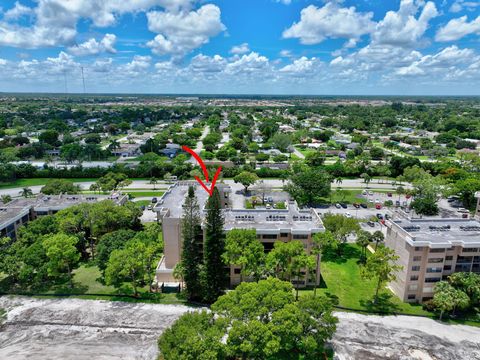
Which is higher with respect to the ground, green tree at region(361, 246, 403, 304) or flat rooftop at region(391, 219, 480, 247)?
flat rooftop at region(391, 219, 480, 247)

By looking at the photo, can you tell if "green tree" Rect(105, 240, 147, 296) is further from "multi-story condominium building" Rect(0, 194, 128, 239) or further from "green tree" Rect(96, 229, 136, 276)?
"multi-story condominium building" Rect(0, 194, 128, 239)

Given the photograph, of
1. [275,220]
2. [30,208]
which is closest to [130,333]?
[275,220]

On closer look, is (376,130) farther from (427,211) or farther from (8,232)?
(8,232)

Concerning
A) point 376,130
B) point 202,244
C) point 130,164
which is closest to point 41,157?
point 130,164

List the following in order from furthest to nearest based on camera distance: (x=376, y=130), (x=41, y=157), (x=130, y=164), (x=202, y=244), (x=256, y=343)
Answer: (x=376, y=130) → (x=41, y=157) → (x=130, y=164) → (x=202, y=244) → (x=256, y=343)

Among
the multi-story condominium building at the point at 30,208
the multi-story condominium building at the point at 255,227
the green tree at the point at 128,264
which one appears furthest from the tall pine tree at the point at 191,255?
the multi-story condominium building at the point at 30,208

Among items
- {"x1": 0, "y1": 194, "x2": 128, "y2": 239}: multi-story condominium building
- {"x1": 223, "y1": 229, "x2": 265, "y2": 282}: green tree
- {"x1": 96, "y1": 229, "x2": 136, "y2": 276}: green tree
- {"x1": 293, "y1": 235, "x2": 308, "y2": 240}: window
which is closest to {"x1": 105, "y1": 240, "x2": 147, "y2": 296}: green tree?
{"x1": 96, "y1": 229, "x2": 136, "y2": 276}: green tree
